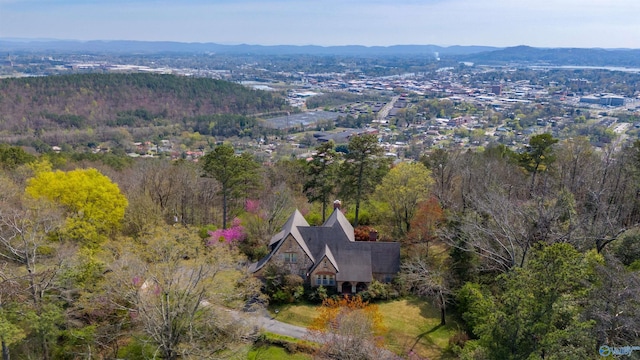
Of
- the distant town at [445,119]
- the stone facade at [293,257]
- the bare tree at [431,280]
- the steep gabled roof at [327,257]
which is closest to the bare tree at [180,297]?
the stone facade at [293,257]

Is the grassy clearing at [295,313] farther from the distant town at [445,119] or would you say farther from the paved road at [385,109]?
the paved road at [385,109]

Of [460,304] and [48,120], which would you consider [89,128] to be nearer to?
[48,120]

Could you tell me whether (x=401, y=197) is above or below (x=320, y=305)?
above

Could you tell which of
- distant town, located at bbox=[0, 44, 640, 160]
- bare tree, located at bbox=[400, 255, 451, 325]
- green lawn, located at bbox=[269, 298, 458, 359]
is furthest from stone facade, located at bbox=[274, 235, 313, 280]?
distant town, located at bbox=[0, 44, 640, 160]

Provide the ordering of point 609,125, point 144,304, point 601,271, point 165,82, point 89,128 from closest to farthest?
point 601,271 < point 144,304 < point 609,125 < point 89,128 < point 165,82

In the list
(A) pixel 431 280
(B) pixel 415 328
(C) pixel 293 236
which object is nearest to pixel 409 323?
(B) pixel 415 328

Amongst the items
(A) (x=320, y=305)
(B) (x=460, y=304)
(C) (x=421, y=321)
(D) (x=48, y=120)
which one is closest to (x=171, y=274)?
(A) (x=320, y=305)
